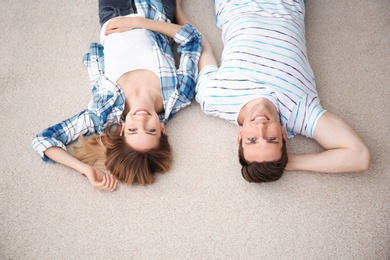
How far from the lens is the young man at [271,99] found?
1326 millimetres

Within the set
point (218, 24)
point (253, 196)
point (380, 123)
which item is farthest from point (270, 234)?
point (218, 24)

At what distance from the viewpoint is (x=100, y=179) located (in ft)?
4.77

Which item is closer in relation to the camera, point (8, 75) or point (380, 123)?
point (380, 123)

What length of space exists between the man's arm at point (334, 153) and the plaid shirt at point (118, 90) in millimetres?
A: 581

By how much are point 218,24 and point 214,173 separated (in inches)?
32.8

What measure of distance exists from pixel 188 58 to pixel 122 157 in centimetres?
58

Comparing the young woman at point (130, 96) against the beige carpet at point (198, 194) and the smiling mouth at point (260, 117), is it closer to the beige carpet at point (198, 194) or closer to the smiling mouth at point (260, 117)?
the beige carpet at point (198, 194)

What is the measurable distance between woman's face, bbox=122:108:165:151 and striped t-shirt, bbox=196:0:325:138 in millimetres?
271

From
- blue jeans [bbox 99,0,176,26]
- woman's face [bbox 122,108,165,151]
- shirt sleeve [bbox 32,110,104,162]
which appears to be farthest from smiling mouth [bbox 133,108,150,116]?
blue jeans [bbox 99,0,176,26]

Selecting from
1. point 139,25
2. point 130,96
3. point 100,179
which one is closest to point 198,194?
point 100,179

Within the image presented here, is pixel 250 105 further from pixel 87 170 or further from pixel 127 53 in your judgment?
pixel 87 170

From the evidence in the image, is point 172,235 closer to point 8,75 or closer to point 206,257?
point 206,257

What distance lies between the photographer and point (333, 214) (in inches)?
54.8

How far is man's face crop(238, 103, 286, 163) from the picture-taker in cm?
129
